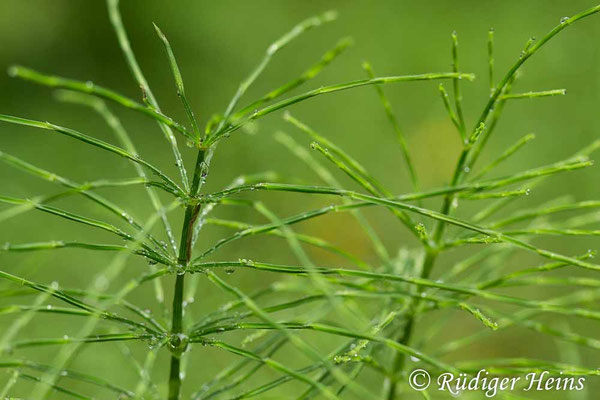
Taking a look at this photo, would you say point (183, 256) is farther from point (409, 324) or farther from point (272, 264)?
point (409, 324)

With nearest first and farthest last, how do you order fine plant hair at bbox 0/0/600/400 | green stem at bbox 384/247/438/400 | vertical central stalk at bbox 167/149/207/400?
fine plant hair at bbox 0/0/600/400 < vertical central stalk at bbox 167/149/207/400 < green stem at bbox 384/247/438/400

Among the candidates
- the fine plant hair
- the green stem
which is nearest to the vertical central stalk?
the fine plant hair

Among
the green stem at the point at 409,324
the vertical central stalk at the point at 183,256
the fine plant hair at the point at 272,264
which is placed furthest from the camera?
the green stem at the point at 409,324

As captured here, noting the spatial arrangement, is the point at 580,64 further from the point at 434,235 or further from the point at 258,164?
the point at 434,235

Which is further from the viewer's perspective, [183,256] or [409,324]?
[409,324]

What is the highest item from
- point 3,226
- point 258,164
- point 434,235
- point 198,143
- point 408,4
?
point 408,4

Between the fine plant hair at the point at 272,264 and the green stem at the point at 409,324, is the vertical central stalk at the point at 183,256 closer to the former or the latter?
the fine plant hair at the point at 272,264

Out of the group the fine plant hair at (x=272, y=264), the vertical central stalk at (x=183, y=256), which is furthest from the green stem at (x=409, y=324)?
the vertical central stalk at (x=183, y=256)

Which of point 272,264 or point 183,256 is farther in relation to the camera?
point 272,264

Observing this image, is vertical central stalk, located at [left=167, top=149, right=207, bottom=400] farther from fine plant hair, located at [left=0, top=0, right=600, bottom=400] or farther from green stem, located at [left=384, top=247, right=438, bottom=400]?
green stem, located at [left=384, top=247, right=438, bottom=400]

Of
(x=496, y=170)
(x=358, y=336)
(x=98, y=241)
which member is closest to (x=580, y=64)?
(x=496, y=170)

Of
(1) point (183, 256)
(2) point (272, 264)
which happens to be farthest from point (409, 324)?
(1) point (183, 256)
